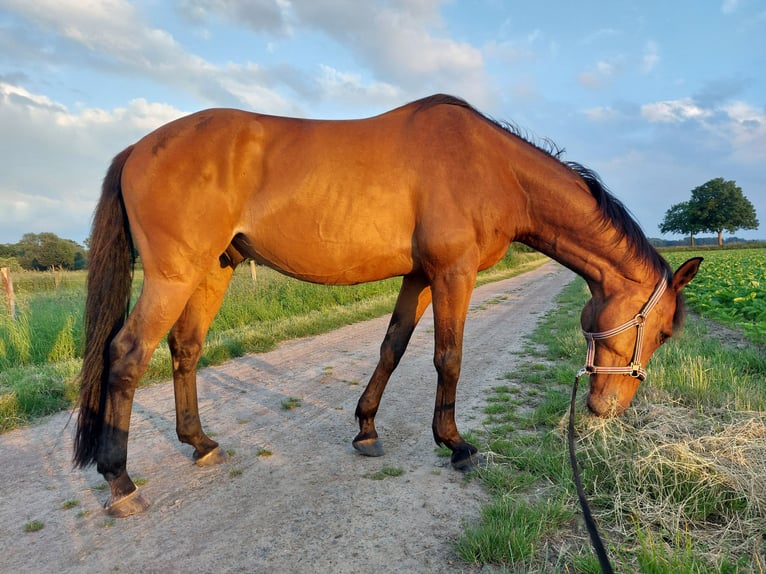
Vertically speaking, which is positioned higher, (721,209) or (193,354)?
(721,209)

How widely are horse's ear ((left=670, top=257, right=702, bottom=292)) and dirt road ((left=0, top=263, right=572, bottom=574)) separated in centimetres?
203

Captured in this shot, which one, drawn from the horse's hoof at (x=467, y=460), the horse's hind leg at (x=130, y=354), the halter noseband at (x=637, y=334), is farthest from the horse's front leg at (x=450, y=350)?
the horse's hind leg at (x=130, y=354)

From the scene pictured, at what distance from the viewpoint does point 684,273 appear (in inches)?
129

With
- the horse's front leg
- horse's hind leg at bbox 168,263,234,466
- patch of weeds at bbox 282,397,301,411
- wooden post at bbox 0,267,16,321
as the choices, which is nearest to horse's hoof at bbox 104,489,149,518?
horse's hind leg at bbox 168,263,234,466

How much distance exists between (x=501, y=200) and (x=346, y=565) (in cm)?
263

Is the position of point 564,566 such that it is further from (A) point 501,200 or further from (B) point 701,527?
(A) point 501,200

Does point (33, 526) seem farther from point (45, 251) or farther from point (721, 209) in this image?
point (721, 209)

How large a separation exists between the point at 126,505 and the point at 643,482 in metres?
3.20

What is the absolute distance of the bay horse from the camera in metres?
3.04

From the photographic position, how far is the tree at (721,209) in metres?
80.4

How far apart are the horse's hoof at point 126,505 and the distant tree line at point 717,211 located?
99.4 metres

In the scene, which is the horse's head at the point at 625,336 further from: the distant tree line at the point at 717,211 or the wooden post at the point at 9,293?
the distant tree line at the point at 717,211

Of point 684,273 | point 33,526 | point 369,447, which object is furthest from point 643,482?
point 33,526

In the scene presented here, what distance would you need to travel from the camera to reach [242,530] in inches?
98.2
